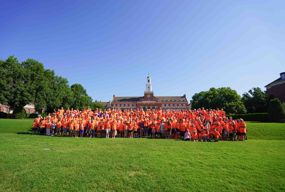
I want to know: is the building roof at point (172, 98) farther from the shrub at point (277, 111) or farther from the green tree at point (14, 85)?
the shrub at point (277, 111)

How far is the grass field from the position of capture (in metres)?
7.59

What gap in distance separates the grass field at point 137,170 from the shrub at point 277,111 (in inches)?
955

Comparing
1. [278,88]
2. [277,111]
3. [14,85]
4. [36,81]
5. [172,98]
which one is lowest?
[277,111]

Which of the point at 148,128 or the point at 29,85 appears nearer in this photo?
the point at 148,128

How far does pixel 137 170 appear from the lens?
28.6 ft

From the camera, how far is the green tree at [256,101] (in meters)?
51.3

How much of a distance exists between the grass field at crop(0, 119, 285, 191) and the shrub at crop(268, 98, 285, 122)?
24.3 m

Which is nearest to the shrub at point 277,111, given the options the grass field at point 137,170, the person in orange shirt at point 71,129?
the grass field at point 137,170

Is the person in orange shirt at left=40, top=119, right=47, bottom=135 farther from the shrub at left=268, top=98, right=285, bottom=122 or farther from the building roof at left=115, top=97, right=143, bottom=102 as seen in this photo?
the building roof at left=115, top=97, right=143, bottom=102

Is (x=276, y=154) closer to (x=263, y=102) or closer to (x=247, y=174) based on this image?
(x=247, y=174)

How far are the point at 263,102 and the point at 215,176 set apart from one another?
50.2m

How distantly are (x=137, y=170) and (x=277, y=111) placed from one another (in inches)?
1220

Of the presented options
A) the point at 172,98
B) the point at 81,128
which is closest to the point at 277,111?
the point at 81,128

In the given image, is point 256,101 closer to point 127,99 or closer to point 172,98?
point 172,98
